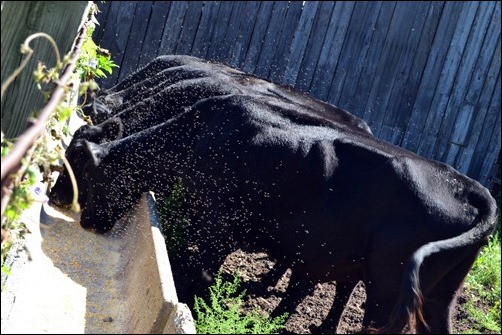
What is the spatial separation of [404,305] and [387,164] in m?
1.26

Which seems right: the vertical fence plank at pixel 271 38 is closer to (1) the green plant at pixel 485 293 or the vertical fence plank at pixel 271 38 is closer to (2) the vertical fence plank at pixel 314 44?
(2) the vertical fence plank at pixel 314 44

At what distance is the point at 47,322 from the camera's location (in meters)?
4.69

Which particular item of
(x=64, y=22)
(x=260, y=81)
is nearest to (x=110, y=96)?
(x=260, y=81)

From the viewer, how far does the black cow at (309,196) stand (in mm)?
5410

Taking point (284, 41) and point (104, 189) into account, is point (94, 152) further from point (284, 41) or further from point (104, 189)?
point (284, 41)

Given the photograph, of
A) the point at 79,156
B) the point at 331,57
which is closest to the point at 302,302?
the point at 79,156

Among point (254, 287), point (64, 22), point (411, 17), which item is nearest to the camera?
point (64, 22)

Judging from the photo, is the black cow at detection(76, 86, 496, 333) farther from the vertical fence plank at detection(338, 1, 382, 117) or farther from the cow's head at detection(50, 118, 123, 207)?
the vertical fence plank at detection(338, 1, 382, 117)

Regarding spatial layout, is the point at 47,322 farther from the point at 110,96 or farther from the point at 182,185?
the point at 110,96

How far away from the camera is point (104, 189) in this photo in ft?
22.1

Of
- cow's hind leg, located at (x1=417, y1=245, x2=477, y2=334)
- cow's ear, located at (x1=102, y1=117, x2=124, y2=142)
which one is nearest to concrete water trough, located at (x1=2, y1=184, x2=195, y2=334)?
cow's ear, located at (x1=102, y1=117, x2=124, y2=142)

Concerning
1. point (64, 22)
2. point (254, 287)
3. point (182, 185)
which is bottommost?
point (254, 287)

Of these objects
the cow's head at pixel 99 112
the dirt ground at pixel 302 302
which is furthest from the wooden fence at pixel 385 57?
the dirt ground at pixel 302 302

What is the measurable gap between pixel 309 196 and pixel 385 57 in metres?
5.06
